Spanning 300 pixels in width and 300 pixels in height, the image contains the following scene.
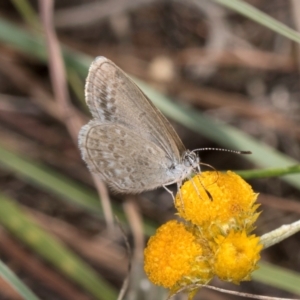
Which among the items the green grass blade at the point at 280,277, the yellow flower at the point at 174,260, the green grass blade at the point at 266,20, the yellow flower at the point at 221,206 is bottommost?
the yellow flower at the point at 174,260

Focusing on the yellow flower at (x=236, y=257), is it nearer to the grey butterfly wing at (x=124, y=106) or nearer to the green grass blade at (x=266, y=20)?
the grey butterfly wing at (x=124, y=106)

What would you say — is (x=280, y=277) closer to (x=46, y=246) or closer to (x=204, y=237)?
(x=204, y=237)

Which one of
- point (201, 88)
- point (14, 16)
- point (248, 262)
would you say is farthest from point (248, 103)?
point (248, 262)

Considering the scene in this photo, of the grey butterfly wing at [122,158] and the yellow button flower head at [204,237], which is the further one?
the grey butterfly wing at [122,158]

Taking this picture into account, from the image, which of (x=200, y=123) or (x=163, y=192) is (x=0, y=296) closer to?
(x=163, y=192)

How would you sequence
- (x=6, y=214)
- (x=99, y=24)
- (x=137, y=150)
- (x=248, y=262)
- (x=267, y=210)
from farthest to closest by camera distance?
1. (x=99, y=24)
2. (x=267, y=210)
3. (x=6, y=214)
4. (x=137, y=150)
5. (x=248, y=262)

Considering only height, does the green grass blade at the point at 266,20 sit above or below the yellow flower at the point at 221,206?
above

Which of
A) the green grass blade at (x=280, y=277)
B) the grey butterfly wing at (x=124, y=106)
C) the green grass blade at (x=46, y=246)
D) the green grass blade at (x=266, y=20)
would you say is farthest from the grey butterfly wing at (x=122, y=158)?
Answer: the green grass blade at (x=46, y=246)
